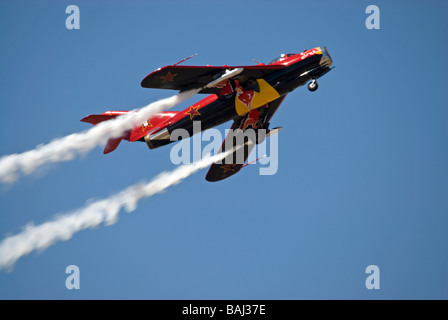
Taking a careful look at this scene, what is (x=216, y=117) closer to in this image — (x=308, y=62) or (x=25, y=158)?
(x=308, y=62)

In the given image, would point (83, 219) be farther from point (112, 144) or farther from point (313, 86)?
point (313, 86)

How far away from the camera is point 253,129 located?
35438 mm

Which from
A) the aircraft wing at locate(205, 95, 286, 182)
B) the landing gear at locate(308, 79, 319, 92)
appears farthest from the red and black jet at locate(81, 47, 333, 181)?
the aircraft wing at locate(205, 95, 286, 182)

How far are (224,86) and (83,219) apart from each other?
31.7ft

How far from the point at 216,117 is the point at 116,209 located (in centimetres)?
703

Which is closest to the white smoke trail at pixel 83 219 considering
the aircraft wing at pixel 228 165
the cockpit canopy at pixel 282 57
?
the aircraft wing at pixel 228 165

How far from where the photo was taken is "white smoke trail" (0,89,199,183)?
33156 millimetres

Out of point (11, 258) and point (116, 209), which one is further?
point (116, 209)

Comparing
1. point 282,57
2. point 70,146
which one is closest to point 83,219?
point 70,146

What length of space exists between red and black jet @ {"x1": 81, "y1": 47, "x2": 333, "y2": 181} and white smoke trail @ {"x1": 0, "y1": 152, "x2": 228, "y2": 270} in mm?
2729

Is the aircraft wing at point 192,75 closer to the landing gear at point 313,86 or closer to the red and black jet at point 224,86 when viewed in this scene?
the red and black jet at point 224,86

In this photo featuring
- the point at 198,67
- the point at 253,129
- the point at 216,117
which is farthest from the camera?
the point at 253,129

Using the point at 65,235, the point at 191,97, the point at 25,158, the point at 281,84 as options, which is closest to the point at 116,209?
the point at 65,235

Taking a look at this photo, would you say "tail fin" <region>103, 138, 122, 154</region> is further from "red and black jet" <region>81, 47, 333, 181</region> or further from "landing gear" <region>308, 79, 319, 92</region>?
"landing gear" <region>308, 79, 319, 92</region>
